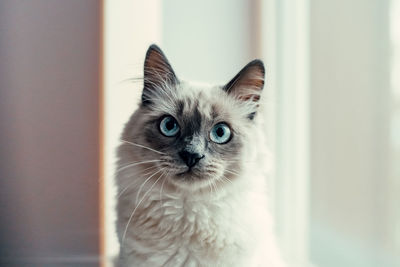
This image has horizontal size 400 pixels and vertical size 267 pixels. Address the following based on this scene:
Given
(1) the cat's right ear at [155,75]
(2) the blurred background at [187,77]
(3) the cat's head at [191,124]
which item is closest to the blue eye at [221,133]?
(3) the cat's head at [191,124]

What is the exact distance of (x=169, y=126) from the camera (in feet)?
4.11

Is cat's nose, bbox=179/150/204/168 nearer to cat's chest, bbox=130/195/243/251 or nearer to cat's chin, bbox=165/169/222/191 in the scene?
cat's chin, bbox=165/169/222/191

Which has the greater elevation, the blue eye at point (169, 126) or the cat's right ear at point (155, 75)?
the cat's right ear at point (155, 75)

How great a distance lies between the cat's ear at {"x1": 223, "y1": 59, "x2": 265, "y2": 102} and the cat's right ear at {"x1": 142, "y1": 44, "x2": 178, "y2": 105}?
0.63 ft

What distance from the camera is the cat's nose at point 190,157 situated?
1128 mm
